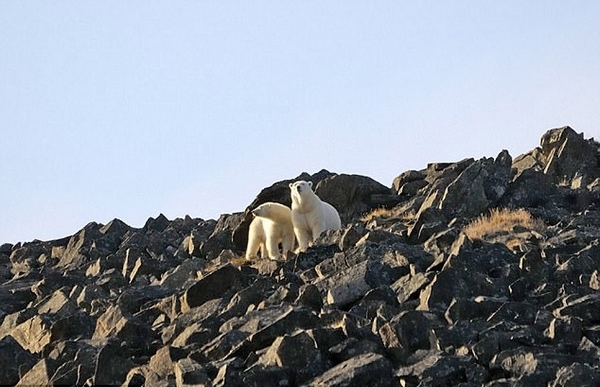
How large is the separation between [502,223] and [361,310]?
7818 mm

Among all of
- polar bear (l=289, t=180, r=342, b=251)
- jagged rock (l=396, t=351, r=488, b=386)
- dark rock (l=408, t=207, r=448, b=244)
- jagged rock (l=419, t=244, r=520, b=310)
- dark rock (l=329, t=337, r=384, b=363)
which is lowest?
jagged rock (l=396, t=351, r=488, b=386)

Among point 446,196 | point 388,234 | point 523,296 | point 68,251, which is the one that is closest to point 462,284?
point 523,296

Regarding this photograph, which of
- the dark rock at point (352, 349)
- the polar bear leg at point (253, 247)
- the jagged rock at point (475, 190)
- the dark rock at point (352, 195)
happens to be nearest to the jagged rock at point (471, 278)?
the dark rock at point (352, 349)

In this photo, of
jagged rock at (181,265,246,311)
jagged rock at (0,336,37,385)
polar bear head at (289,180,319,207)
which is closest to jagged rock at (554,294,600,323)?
jagged rock at (181,265,246,311)

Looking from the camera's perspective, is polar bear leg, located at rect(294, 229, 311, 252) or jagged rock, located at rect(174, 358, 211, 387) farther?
polar bear leg, located at rect(294, 229, 311, 252)

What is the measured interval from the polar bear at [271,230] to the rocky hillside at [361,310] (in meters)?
0.75

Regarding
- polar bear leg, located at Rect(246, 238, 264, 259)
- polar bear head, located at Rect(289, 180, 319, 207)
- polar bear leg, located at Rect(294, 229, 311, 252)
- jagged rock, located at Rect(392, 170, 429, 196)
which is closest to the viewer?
polar bear leg, located at Rect(294, 229, 311, 252)

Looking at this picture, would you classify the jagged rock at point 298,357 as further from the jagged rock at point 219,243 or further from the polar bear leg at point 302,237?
the jagged rock at point 219,243

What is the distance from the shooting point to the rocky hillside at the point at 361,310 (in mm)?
15289

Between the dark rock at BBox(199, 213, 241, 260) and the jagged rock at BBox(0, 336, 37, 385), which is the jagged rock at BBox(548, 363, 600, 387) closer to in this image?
the jagged rock at BBox(0, 336, 37, 385)

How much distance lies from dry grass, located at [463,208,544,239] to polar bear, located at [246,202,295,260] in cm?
490

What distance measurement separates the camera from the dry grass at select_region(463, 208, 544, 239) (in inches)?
957

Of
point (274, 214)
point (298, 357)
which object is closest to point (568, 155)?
point (274, 214)

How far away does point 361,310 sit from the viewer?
1841 cm
